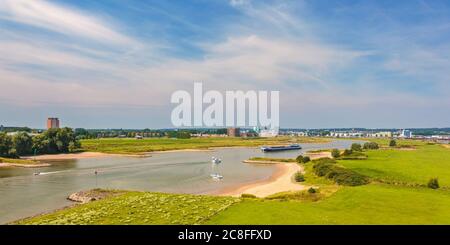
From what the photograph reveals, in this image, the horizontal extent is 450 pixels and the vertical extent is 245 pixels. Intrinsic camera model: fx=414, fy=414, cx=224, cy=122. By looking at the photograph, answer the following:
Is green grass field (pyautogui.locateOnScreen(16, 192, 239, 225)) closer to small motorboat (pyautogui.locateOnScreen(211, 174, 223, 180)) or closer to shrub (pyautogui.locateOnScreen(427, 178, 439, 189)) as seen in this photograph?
shrub (pyautogui.locateOnScreen(427, 178, 439, 189))

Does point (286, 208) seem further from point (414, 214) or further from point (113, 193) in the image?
point (113, 193)

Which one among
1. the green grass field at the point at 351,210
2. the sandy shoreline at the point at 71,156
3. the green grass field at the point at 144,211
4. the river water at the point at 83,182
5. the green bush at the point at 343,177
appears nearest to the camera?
the green grass field at the point at 351,210

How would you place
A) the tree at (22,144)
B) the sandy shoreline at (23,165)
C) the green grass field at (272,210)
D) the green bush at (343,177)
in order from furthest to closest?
the tree at (22,144)
the sandy shoreline at (23,165)
the green bush at (343,177)
the green grass field at (272,210)

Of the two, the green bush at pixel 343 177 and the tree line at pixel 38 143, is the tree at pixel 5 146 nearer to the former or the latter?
the tree line at pixel 38 143

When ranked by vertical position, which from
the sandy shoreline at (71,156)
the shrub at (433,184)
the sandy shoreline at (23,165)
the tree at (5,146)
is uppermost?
the tree at (5,146)

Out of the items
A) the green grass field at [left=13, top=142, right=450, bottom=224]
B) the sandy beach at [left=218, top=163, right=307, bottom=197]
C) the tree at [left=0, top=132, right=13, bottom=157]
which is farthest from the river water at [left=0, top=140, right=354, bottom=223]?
the tree at [left=0, top=132, right=13, bottom=157]

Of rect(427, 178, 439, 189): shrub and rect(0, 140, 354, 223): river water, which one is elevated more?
rect(427, 178, 439, 189): shrub

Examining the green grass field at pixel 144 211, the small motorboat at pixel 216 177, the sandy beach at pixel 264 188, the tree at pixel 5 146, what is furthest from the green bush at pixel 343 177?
the tree at pixel 5 146

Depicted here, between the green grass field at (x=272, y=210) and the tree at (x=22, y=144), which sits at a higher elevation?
the tree at (x=22, y=144)
